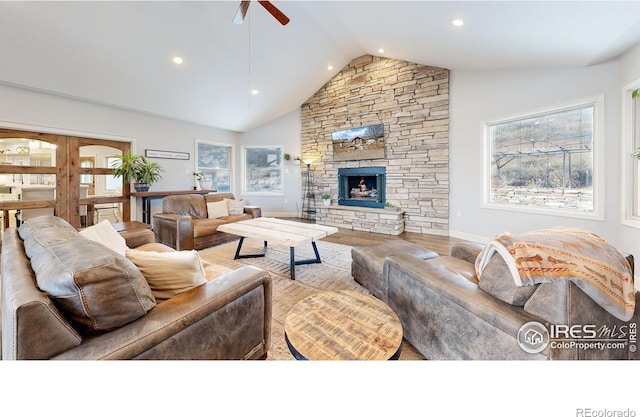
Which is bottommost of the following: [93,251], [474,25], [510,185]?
[93,251]

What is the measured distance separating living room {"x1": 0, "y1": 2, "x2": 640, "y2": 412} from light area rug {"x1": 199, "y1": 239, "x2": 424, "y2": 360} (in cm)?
246

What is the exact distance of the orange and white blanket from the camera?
999 millimetres

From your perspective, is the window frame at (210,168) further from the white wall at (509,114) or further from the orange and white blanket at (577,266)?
the orange and white blanket at (577,266)

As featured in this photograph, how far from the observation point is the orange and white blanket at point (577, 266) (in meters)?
1.00

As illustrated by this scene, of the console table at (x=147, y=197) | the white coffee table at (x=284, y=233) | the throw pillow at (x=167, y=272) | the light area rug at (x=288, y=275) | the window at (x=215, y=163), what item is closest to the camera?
the throw pillow at (x=167, y=272)

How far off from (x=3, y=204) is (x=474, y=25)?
655 centimetres

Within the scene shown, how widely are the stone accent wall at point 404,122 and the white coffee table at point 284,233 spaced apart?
2601 millimetres

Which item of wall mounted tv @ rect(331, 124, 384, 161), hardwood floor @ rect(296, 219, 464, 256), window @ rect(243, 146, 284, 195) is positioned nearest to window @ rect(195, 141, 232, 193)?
window @ rect(243, 146, 284, 195)

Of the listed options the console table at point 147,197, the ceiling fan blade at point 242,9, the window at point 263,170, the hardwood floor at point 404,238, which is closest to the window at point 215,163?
the window at point 263,170
